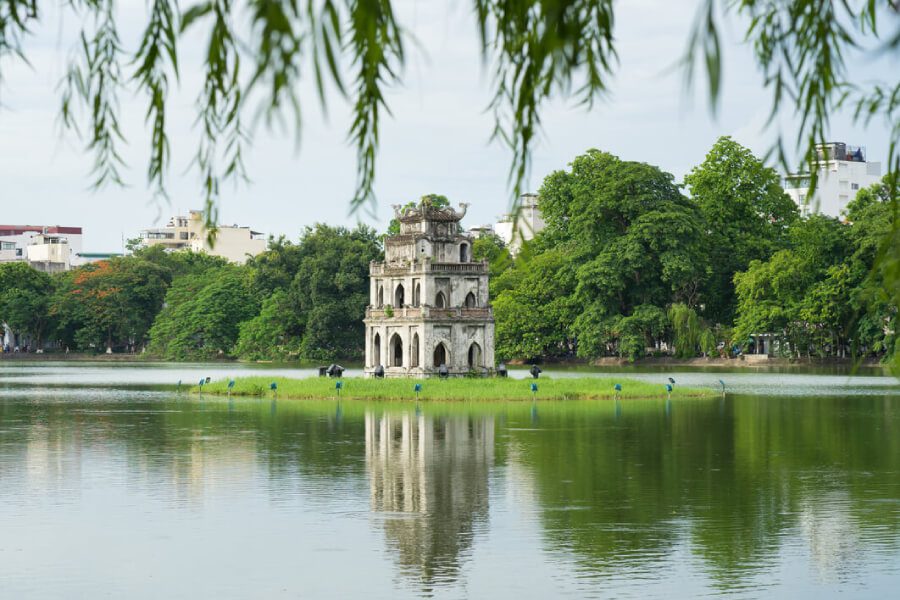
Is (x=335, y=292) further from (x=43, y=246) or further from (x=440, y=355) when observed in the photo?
(x=43, y=246)

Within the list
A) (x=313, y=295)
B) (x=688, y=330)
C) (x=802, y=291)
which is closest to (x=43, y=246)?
(x=313, y=295)

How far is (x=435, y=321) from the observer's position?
5681 centimetres

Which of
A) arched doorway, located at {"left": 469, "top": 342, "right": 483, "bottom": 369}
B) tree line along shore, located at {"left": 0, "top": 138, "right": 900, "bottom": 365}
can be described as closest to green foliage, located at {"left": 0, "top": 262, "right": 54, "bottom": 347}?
tree line along shore, located at {"left": 0, "top": 138, "right": 900, "bottom": 365}

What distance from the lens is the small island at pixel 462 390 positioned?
52.1 metres

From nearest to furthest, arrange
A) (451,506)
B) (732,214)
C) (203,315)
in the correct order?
1. (451,506)
2. (732,214)
3. (203,315)

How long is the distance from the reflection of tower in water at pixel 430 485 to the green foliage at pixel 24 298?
83.1m

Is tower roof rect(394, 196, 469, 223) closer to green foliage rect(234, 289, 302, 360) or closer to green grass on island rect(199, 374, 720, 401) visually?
green grass on island rect(199, 374, 720, 401)

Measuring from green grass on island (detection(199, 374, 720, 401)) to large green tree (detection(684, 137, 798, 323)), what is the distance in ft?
102

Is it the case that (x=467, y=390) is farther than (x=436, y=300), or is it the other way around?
(x=436, y=300)

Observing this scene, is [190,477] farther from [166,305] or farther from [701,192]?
[166,305]

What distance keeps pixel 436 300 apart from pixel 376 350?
172 inches

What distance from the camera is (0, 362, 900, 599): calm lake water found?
17.7m

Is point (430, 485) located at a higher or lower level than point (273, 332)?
lower

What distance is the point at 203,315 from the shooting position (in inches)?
4542
